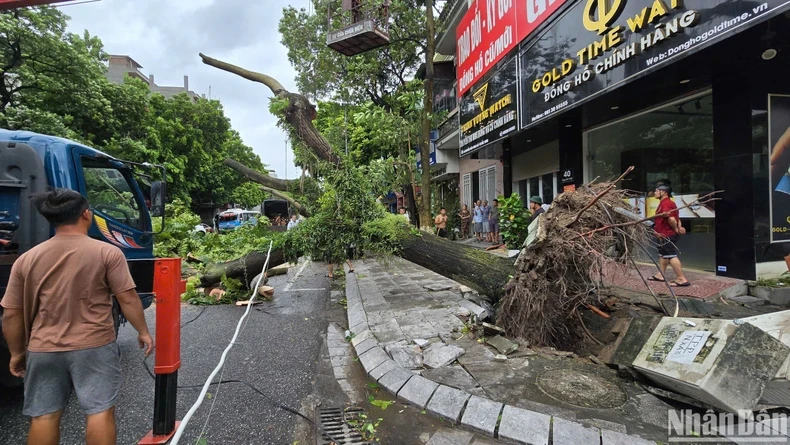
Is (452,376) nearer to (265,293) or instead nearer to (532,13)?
(265,293)

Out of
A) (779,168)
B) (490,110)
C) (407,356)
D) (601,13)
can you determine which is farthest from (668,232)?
(490,110)

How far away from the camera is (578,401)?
2.81m

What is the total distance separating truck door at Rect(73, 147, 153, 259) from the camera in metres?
3.87

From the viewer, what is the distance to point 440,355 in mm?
→ 3639

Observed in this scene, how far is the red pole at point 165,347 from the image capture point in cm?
211

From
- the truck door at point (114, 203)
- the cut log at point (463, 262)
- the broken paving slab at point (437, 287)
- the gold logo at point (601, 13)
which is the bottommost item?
the broken paving slab at point (437, 287)

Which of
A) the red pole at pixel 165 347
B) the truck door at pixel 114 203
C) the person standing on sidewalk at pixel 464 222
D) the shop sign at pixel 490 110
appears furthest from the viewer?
the person standing on sidewalk at pixel 464 222

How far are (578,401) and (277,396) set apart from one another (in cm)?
254

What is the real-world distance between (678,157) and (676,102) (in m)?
1.06

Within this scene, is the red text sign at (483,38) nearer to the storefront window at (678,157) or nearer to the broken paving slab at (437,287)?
the storefront window at (678,157)

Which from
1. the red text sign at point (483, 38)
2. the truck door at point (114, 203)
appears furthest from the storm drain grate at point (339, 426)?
the red text sign at point (483, 38)

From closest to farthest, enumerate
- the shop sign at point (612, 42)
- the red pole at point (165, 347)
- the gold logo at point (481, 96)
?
the red pole at point (165, 347)
the shop sign at point (612, 42)
the gold logo at point (481, 96)

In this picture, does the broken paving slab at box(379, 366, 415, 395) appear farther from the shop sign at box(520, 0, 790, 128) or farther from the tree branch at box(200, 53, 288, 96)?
the tree branch at box(200, 53, 288, 96)

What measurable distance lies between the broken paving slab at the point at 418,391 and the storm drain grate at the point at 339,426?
398 mm
